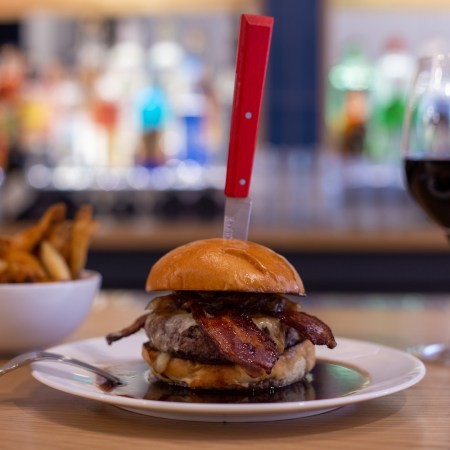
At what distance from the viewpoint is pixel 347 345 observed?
3.79 ft

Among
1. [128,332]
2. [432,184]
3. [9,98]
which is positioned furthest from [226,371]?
[9,98]

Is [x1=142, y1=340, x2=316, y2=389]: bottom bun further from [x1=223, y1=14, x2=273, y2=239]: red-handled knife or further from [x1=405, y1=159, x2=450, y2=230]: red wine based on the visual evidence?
[x1=405, y1=159, x2=450, y2=230]: red wine

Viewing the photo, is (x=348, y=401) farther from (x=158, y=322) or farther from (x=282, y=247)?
(x=282, y=247)

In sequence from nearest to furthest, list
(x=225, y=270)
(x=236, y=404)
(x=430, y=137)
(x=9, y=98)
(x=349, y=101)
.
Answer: (x=236, y=404) → (x=225, y=270) → (x=430, y=137) → (x=349, y=101) → (x=9, y=98)

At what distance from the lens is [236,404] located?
2.64 ft

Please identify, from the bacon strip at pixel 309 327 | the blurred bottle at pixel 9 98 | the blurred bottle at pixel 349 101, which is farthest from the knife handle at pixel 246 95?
the blurred bottle at pixel 9 98

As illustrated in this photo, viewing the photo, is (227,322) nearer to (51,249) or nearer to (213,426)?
(213,426)

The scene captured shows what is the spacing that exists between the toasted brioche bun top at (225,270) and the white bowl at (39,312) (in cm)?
23

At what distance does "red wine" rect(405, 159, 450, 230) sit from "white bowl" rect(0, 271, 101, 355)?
1.66 feet

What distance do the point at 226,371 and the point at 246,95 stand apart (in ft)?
1.02

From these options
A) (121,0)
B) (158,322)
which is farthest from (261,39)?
(121,0)

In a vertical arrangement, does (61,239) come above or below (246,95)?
below

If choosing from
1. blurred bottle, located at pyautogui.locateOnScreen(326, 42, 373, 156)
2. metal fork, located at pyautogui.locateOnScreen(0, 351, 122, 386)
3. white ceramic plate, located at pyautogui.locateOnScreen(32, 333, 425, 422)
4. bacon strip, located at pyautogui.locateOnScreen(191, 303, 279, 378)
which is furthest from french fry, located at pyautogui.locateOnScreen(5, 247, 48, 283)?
blurred bottle, located at pyautogui.locateOnScreen(326, 42, 373, 156)

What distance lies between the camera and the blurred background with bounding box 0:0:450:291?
11.7ft
